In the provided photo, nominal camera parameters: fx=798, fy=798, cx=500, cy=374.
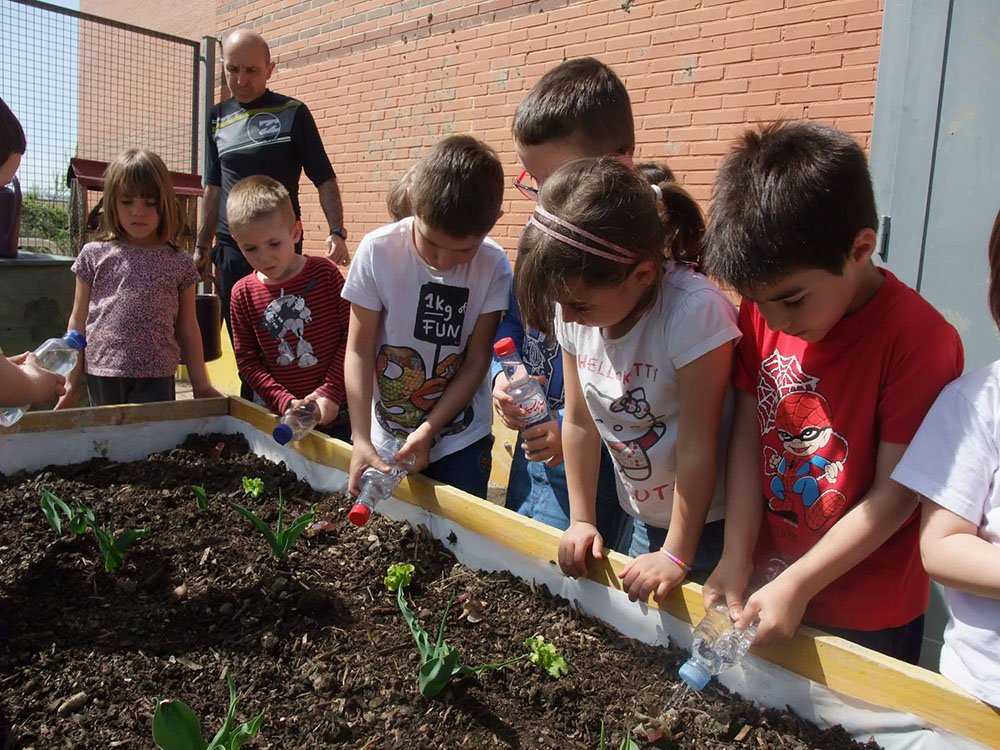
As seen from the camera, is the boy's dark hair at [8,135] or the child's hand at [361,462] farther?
the child's hand at [361,462]

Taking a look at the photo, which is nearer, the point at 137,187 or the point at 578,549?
the point at 578,549

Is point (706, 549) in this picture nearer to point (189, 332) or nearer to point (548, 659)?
point (548, 659)

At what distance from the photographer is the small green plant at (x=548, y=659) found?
1628mm

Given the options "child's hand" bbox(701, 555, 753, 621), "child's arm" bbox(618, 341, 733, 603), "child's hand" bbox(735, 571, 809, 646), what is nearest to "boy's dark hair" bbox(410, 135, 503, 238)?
"child's arm" bbox(618, 341, 733, 603)

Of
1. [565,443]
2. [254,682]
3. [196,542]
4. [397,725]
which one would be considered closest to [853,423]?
[565,443]

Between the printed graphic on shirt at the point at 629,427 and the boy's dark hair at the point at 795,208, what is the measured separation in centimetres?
44

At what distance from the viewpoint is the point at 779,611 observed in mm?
1467

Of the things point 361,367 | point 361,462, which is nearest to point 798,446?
point 361,462

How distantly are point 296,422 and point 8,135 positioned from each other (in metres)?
1.16

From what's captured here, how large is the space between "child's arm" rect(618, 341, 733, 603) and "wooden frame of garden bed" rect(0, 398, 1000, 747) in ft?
0.19

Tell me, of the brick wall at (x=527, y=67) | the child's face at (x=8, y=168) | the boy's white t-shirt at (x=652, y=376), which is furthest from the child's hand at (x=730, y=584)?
the brick wall at (x=527, y=67)

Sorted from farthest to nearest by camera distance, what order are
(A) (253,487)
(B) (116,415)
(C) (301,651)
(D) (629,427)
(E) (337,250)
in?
1. (E) (337,250)
2. (B) (116,415)
3. (A) (253,487)
4. (D) (629,427)
5. (C) (301,651)

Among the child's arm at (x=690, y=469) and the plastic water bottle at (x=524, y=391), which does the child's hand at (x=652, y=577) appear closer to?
the child's arm at (x=690, y=469)

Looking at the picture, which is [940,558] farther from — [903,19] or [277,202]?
[903,19]
